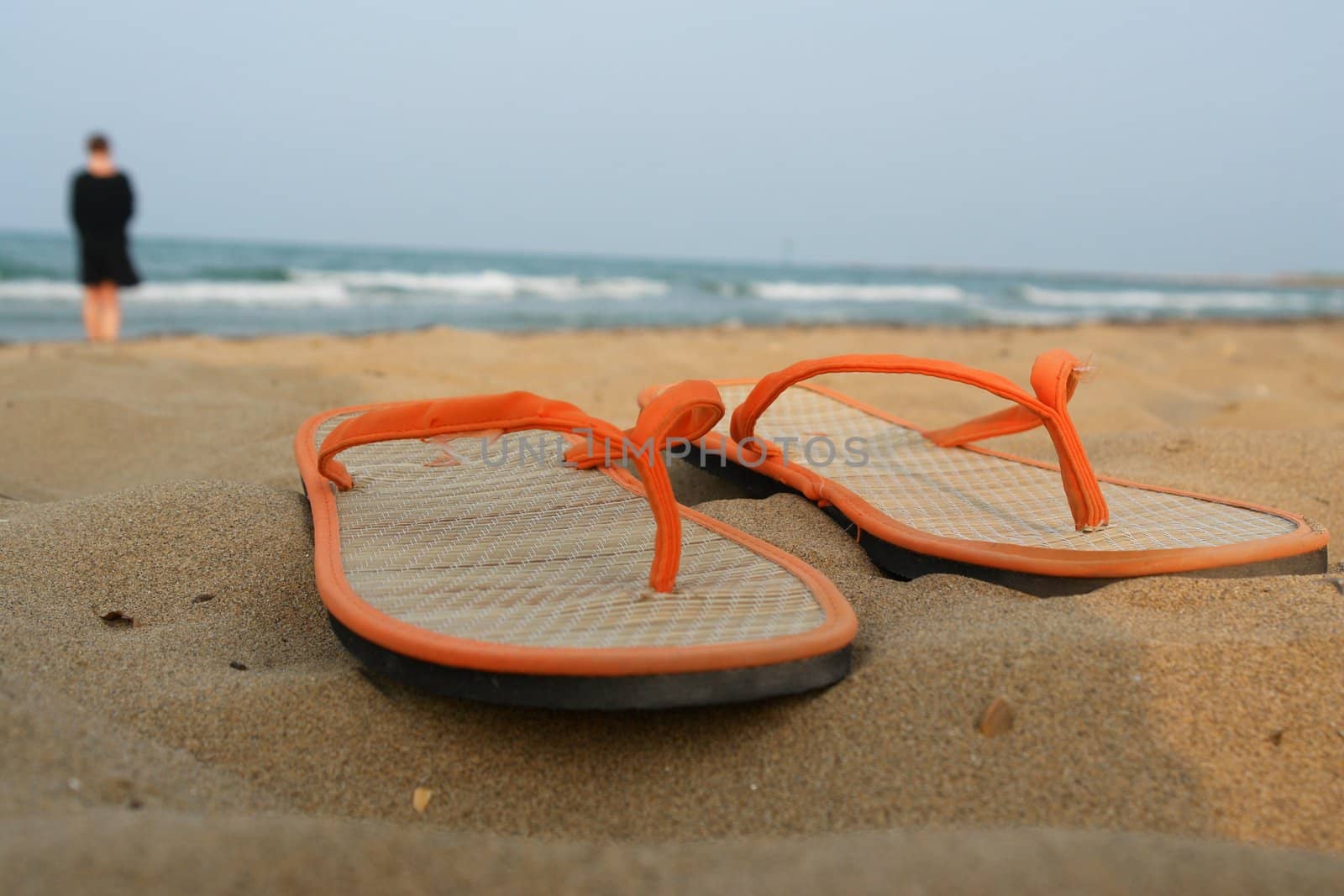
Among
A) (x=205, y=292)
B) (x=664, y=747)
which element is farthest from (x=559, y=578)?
(x=205, y=292)

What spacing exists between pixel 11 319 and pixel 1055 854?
8.13 meters

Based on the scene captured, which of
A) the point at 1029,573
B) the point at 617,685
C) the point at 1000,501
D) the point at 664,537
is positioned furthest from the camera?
the point at 1000,501

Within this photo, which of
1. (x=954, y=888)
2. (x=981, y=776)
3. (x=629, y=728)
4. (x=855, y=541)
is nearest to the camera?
(x=954, y=888)

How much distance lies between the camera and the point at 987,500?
1629mm

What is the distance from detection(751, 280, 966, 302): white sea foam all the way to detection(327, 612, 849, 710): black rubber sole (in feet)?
45.5

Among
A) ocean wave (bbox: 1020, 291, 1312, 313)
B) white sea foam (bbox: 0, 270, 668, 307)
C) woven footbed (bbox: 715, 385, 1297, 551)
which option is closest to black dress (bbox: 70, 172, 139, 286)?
white sea foam (bbox: 0, 270, 668, 307)

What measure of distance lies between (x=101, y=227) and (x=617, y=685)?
5207mm

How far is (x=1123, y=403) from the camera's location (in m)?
3.29

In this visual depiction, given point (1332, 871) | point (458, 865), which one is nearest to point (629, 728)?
point (458, 865)

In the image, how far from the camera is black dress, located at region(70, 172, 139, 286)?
5035mm

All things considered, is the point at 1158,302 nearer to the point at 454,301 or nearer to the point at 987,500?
the point at 454,301

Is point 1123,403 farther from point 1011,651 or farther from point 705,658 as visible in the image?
point 705,658

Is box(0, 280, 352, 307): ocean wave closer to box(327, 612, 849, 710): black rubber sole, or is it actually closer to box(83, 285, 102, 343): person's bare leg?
box(83, 285, 102, 343): person's bare leg

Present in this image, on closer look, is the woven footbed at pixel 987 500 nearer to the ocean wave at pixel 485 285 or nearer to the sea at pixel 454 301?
the sea at pixel 454 301
